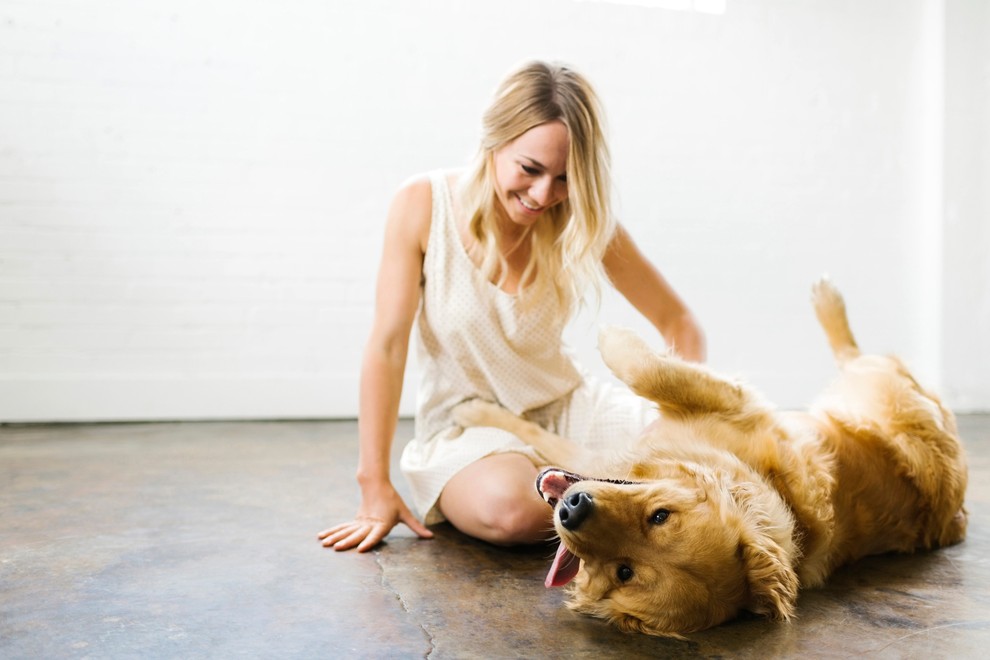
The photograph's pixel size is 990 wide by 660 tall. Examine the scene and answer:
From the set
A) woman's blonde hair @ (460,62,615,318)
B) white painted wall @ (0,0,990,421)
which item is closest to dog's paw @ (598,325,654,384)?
woman's blonde hair @ (460,62,615,318)

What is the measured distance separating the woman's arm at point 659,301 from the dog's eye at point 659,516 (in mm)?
1035

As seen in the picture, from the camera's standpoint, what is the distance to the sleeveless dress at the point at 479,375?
2.42 metres

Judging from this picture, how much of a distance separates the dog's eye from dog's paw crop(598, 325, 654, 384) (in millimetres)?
498

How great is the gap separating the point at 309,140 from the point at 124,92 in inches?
35.4

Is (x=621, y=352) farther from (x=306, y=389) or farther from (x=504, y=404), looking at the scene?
(x=306, y=389)

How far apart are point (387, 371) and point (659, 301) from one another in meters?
0.86

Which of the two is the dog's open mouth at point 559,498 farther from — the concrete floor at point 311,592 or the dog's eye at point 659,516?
the dog's eye at point 659,516

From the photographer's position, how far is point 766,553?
1.61 metres

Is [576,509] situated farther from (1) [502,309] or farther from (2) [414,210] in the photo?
(2) [414,210]

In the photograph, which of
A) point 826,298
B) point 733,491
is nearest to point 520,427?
point 733,491

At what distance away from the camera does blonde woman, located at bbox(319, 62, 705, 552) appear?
2225 mm

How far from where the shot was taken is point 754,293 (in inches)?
202

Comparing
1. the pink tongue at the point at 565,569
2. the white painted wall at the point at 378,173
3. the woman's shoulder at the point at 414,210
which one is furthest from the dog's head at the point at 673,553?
the white painted wall at the point at 378,173

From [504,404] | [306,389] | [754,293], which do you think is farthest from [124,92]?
[754,293]
